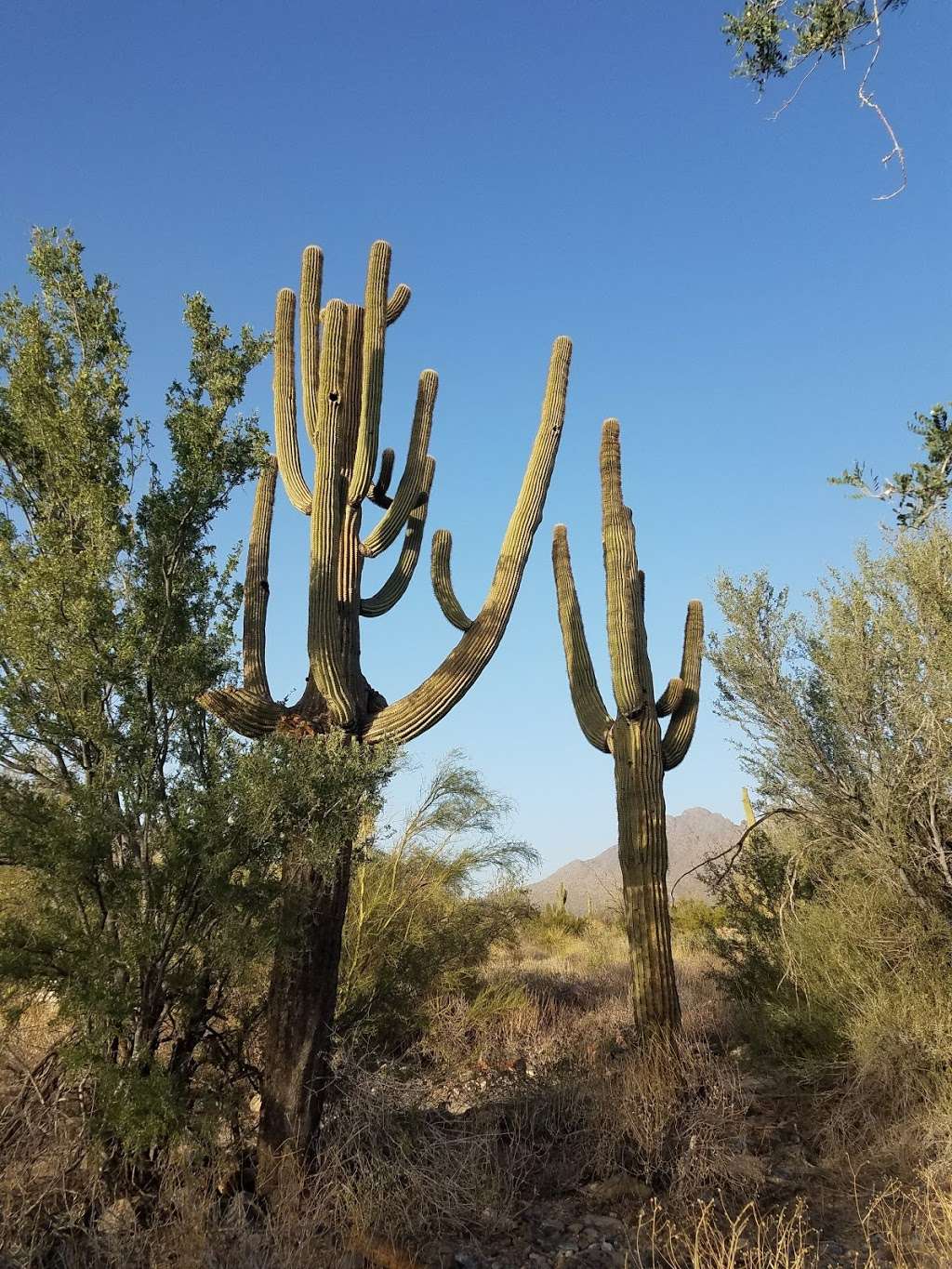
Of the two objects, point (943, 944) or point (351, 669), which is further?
point (351, 669)

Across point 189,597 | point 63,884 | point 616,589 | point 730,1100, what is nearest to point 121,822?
point 63,884

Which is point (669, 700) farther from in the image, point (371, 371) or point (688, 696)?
point (371, 371)

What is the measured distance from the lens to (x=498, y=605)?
788cm

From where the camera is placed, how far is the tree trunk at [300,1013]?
18.4 feet

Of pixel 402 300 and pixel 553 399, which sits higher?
pixel 402 300

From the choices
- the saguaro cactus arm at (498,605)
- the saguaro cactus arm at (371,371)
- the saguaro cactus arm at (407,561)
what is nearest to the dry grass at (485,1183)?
the saguaro cactus arm at (498,605)

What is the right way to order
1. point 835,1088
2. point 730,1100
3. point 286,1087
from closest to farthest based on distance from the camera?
point 286,1087 < point 730,1100 < point 835,1088

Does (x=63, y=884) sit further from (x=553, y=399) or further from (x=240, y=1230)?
(x=553, y=399)

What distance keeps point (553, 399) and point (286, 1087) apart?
268 inches

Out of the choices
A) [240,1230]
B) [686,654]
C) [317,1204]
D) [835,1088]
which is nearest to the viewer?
[240,1230]

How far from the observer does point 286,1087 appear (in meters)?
5.70

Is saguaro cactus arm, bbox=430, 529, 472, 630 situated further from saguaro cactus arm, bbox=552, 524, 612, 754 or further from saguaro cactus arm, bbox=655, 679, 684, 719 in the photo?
saguaro cactus arm, bbox=655, 679, 684, 719

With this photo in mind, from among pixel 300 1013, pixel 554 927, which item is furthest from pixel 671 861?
pixel 300 1013

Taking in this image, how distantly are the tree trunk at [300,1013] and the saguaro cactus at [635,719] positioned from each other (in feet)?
9.58
